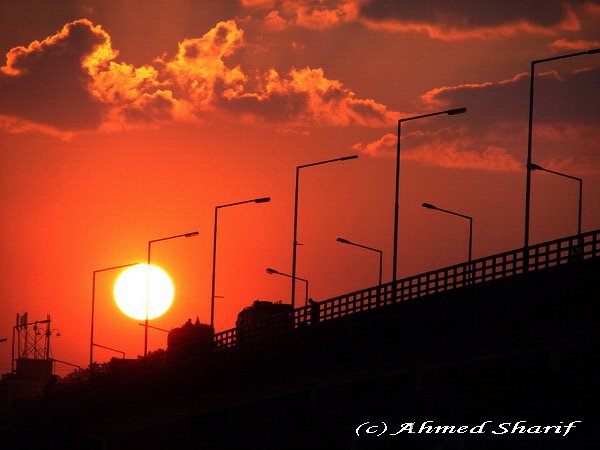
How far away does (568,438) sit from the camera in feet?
174

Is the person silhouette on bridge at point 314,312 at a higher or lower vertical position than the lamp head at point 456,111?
lower

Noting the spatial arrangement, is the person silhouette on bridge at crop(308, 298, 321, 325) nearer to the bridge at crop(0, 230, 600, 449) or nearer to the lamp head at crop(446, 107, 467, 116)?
the bridge at crop(0, 230, 600, 449)

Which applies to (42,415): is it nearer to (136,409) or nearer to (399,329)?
(136,409)

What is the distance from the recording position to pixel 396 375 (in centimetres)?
5703

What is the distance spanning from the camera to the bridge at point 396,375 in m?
47.3

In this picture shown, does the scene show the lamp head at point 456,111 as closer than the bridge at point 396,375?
No

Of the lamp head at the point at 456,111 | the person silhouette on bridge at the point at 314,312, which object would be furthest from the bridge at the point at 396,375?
the lamp head at the point at 456,111

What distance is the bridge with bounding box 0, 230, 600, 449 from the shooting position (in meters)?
47.3

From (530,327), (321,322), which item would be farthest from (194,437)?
(530,327)

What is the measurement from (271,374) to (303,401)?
11.3 ft

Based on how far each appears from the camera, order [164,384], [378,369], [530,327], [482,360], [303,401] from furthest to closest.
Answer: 1. [164,384]
2. [303,401]
3. [378,369]
4. [482,360]
5. [530,327]

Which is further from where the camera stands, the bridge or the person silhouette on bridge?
the person silhouette on bridge

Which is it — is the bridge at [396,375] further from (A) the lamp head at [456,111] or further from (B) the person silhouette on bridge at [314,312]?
(A) the lamp head at [456,111]

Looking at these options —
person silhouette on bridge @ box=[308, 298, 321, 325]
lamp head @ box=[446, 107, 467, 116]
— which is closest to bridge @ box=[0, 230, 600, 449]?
person silhouette on bridge @ box=[308, 298, 321, 325]
